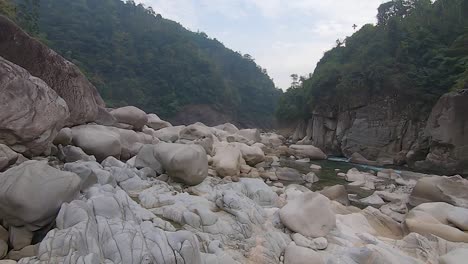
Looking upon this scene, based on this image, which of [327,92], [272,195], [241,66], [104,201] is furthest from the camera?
[241,66]

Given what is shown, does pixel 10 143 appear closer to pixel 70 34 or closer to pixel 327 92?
pixel 327 92

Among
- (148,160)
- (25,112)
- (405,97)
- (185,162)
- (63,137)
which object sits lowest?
(148,160)

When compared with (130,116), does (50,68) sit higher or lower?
higher

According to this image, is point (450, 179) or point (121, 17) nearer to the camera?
point (450, 179)

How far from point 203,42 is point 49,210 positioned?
3537 inches

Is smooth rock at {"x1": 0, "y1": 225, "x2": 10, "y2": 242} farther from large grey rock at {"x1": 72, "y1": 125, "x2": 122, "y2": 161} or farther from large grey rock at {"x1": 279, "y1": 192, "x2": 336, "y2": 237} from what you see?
large grey rock at {"x1": 279, "y1": 192, "x2": 336, "y2": 237}

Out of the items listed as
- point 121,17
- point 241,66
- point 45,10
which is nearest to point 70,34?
point 45,10

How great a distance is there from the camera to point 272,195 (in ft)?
22.5

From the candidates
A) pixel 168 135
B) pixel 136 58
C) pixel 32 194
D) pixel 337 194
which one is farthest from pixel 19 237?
pixel 136 58

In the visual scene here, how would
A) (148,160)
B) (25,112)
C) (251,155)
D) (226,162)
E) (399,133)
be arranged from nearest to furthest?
(25,112)
(148,160)
(226,162)
(251,155)
(399,133)

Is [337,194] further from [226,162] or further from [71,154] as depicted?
[71,154]

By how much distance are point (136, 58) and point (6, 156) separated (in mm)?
53053

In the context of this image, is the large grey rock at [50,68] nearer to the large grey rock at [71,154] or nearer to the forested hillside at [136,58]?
the large grey rock at [71,154]

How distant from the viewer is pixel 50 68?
25.3ft
